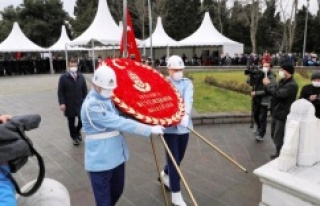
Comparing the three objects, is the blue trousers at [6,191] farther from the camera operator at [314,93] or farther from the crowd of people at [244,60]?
the crowd of people at [244,60]

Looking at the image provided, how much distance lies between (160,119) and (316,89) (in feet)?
11.0

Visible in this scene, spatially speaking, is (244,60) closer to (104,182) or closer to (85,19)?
(104,182)

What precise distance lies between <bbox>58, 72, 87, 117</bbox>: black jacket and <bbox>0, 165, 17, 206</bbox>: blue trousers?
14.5ft

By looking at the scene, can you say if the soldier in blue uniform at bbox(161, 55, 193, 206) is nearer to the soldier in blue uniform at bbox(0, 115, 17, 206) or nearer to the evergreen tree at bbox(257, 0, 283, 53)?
the soldier in blue uniform at bbox(0, 115, 17, 206)

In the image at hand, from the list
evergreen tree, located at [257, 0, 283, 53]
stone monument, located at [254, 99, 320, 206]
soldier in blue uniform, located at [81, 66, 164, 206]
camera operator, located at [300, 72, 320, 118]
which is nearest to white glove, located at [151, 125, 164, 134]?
soldier in blue uniform, located at [81, 66, 164, 206]

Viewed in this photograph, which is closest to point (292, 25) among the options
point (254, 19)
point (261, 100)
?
point (254, 19)

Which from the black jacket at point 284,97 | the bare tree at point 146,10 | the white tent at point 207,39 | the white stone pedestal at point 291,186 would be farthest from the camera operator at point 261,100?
the bare tree at point 146,10

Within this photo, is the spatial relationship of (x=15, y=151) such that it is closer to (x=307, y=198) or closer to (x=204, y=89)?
(x=307, y=198)

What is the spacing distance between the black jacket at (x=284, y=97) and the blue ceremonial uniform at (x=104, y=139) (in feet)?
9.74

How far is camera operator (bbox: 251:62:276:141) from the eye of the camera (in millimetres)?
5934

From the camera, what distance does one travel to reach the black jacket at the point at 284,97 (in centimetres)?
481

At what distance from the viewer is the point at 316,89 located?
506 centimetres

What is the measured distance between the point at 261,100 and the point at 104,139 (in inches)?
165

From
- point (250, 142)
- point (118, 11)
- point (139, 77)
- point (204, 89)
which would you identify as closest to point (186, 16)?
point (118, 11)
